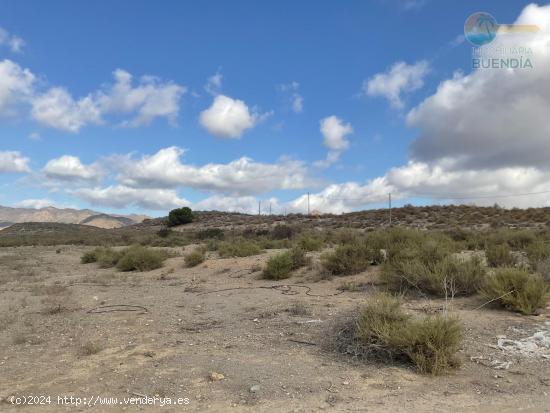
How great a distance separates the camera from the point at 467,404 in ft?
17.5

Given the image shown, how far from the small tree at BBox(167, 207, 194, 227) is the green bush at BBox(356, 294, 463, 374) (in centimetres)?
6117

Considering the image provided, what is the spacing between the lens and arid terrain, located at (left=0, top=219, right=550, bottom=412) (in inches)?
219

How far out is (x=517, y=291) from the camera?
8859mm

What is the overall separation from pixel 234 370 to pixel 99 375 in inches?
71.2

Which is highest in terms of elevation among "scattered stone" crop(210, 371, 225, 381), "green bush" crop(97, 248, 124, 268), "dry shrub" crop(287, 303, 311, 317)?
"green bush" crop(97, 248, 124, 268)

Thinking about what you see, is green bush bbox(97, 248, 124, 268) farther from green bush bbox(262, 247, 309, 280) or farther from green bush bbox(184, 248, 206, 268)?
green bush bbox(262, 247, 309, 280)

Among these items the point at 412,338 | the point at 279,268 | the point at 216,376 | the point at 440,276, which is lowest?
the point at 216,376

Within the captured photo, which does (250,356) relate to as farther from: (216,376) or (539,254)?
(539,254)

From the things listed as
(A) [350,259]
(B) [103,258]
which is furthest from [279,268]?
(B) [103,258]

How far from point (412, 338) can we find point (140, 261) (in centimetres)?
1633

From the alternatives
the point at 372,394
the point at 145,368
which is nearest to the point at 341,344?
the point at 372,394

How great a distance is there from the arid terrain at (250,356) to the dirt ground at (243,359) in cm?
2

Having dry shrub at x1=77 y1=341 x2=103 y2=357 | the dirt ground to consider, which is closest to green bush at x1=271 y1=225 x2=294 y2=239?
the dirt ground

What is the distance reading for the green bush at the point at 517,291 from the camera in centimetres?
866
